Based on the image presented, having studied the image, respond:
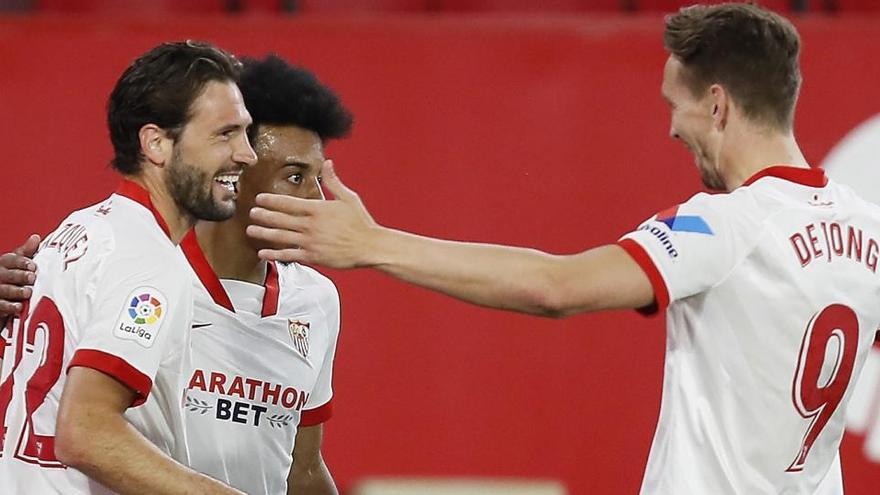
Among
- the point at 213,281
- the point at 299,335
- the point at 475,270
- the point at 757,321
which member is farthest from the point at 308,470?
the point at 757,321

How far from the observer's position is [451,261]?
2.74m

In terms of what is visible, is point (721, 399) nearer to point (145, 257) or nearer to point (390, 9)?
point (145, 257)

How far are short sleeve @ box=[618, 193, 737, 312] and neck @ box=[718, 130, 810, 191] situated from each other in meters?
0.18

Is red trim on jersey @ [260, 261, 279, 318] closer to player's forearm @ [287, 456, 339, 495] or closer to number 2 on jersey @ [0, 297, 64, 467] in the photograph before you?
player's forearm @ [287, 456, 339, 495]

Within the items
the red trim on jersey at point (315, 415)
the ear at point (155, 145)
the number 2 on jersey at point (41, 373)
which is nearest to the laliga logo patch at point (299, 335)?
the red trim on jersey at point (315, 415)

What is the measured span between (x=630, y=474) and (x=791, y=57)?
288cm

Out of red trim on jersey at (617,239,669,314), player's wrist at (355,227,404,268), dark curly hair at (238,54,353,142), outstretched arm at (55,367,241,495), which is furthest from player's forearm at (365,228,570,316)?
dark curly hair at (238,54,353,142)

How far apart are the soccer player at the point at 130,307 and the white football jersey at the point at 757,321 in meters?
0.95

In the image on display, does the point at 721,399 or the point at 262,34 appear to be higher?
the point at 262,34

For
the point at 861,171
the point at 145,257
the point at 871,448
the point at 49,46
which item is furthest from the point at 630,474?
the point at 145,257

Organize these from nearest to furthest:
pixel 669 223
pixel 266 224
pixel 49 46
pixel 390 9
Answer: pixel 266 224 < pixel 669 223 < pixel 49 46 < pixel 390 9

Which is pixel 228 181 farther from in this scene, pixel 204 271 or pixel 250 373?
pixel 250 373

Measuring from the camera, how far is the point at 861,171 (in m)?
5.63

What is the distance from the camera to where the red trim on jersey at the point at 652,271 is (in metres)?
2.80
